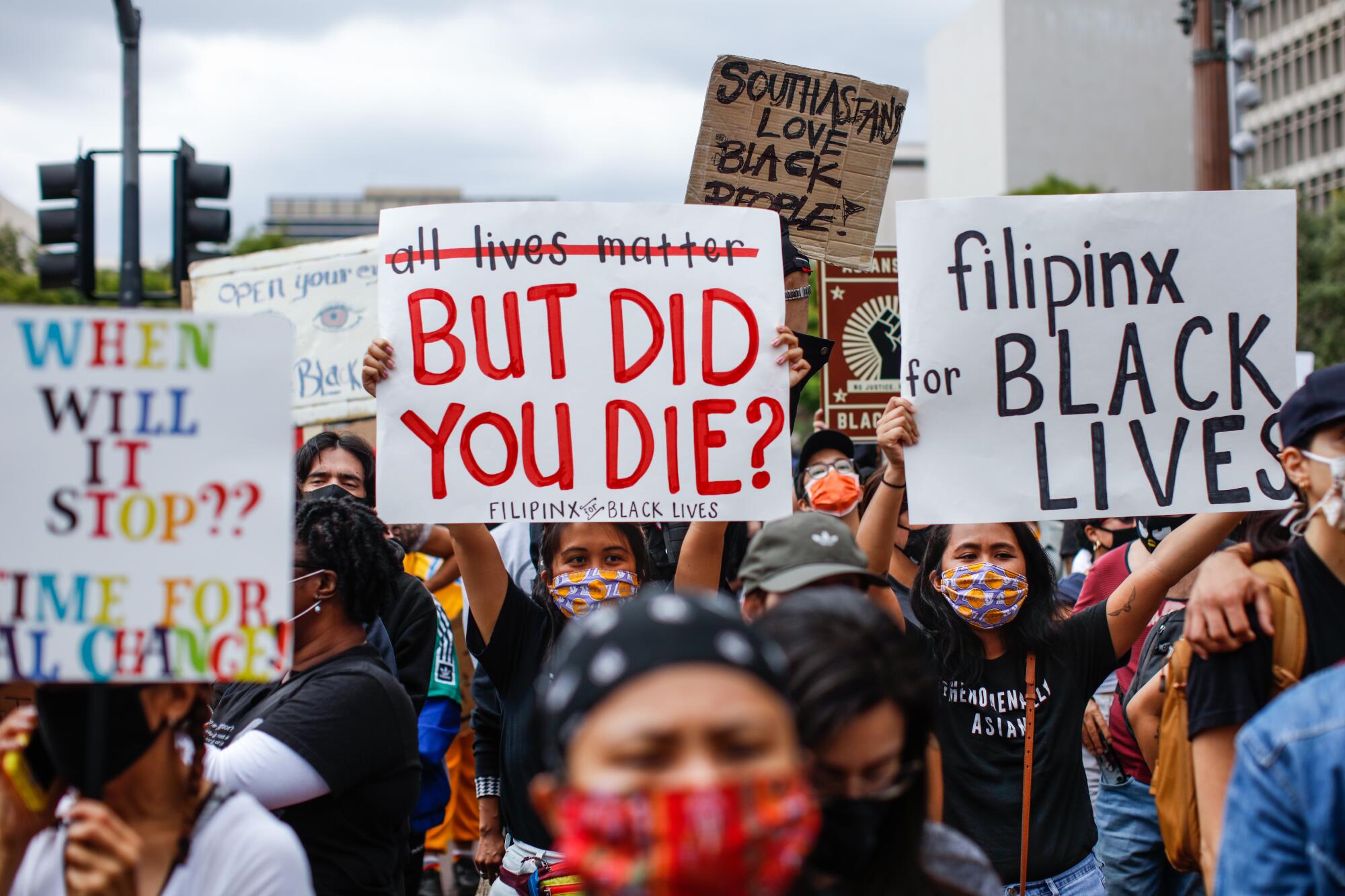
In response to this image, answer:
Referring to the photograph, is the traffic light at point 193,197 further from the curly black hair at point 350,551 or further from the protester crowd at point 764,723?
the curly black hair at point 350,551

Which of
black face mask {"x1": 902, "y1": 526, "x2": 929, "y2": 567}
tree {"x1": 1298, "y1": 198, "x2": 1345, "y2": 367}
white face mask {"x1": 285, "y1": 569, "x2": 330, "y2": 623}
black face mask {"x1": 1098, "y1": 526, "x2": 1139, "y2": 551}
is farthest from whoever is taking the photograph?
tree {"x1": 1298, "y1": 198, "x2": 1345, "y2": 367}

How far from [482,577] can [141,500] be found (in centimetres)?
130

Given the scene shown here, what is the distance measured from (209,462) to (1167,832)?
6.57 feet

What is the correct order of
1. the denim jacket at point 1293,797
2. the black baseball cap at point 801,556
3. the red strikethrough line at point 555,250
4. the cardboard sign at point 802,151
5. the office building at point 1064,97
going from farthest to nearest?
the office building at point 1064,97 < the cardboard sign at point 802,151 < the red strikethrough line at point 555,250 < the black baseball cap at point 801,556 < the denim jacket at point 1293,797

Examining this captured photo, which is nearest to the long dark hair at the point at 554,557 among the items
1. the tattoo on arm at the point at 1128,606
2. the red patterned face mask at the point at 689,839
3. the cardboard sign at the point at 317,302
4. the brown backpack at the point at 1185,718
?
the tattoo on arm at the point at 1128,606

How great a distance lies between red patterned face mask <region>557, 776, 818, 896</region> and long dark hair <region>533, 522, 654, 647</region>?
2045mm

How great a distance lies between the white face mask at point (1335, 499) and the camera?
8.38 ft

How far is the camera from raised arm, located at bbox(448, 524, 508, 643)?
3547 mm

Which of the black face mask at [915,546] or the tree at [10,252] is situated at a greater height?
the tree at [10,252]

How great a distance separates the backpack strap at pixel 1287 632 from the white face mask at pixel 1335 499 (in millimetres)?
140

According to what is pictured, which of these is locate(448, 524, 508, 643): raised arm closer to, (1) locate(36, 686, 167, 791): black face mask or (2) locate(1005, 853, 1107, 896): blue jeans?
(1) locate(36, 686, 167, 791): black face mask

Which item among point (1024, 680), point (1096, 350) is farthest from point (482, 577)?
point (1096, 350)

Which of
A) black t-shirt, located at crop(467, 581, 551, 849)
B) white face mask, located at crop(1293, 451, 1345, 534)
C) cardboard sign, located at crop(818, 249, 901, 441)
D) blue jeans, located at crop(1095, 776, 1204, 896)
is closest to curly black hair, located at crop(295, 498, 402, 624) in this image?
black t-shirt, located at crop(467, 581, 551, 849)

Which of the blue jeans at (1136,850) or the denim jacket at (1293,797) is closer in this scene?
the denim jacket at (1293,797)
